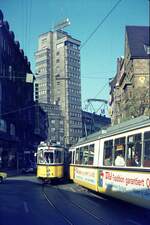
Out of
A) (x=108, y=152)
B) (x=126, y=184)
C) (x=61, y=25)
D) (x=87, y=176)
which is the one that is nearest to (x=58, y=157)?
(x=61, y=25)

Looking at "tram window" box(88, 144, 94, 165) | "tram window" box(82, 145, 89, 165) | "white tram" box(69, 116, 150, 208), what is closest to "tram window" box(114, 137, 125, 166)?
"white tram" box(69, 116, 150, 208)

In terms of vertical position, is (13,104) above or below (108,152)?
above

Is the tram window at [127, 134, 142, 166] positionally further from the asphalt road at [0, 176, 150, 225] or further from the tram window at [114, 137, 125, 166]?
the asphalt road at [0, 176, 150, 225]

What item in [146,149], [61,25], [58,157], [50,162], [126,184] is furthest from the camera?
[58,157]

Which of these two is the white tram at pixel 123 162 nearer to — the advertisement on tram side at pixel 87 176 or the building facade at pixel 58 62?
the advertisement on tram side at pixel 87 176

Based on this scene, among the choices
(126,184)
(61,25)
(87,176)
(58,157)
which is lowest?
(87,176)

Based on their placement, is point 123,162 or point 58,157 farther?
point 58,157

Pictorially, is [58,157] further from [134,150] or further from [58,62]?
[134,150]

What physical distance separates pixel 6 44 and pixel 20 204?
1835 inches

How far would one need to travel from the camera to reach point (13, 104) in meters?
63.5

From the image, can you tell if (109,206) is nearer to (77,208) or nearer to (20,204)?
(77,208)

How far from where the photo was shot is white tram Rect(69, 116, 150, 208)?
11.8 m

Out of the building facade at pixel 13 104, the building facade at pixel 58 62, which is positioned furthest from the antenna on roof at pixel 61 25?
the building facade at pixel 13 104

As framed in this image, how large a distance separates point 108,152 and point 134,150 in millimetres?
3166
